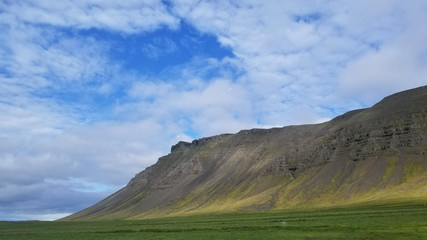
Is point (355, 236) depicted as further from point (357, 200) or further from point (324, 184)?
point (324, 184)

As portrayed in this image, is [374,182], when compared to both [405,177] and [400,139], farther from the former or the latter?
[400,139]

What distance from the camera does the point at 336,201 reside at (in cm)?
17125

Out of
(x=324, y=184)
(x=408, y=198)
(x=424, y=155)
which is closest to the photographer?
(x=408, y=198)

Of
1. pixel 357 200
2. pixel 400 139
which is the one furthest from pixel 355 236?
pixel 400 139

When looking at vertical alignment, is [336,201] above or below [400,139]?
below

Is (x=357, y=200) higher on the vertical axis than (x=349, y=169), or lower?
lower

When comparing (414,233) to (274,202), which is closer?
(414,233)

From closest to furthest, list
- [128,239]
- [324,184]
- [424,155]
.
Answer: [128,239], [424,155], [324,184]

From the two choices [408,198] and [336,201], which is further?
[336,201]

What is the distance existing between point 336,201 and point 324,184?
24.8 m

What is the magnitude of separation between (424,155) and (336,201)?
165 ft

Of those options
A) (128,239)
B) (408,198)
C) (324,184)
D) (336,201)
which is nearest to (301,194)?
(324,184)

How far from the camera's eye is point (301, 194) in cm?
19638

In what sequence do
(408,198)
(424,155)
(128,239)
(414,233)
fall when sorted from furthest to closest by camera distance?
(424,155)
(408,198)
(128,239)
(414,233)
